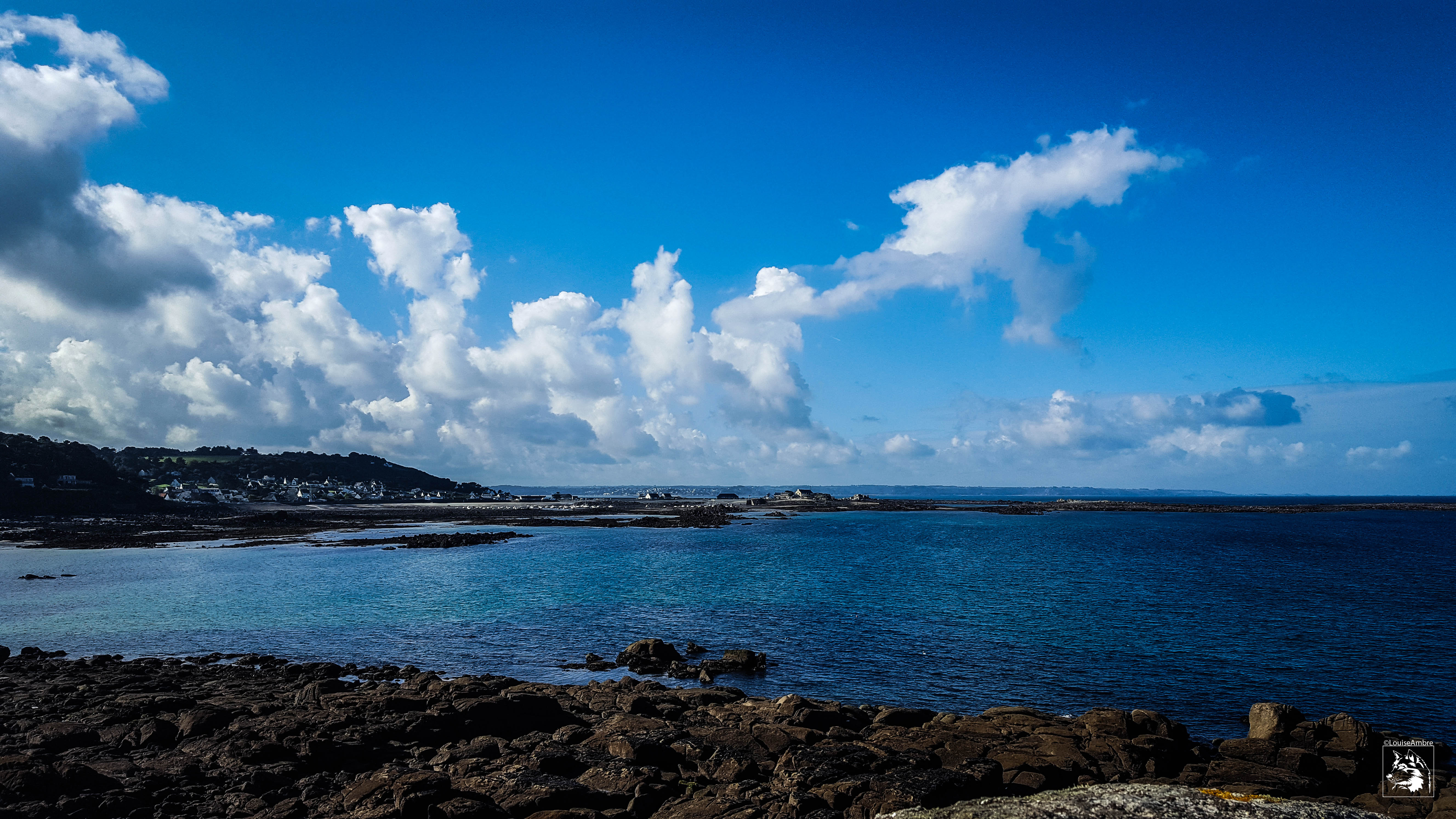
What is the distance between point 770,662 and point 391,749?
15.8 metres

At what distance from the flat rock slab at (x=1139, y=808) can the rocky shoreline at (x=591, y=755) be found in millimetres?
698

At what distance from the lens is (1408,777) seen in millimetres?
14594

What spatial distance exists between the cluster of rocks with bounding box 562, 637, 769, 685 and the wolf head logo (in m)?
18.0

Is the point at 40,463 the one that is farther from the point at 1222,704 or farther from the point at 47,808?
the point at 1222,704

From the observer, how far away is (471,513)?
148000 mm

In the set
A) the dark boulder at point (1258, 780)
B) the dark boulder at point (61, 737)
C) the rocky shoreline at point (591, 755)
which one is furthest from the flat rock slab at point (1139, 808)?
the dark boulder at point (61, 737)

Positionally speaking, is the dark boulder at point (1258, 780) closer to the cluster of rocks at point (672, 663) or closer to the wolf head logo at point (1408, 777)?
the wolf head logo at point (1408, 777)

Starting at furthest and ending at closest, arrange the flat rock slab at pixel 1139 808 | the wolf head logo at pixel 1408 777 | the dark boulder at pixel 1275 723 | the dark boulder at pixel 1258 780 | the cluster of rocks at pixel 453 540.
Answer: the cluster of rocks at pixel 453 540 → the dark boulder at pixel 1275 723 → the dark boulder at pixel 1258 780 → the wolf head logo at pixel 1408 777 → the flat rock slab at pixel 1139 808

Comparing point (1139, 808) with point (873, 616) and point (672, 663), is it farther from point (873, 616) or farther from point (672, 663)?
point (873, 616)

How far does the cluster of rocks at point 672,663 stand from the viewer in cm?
2638

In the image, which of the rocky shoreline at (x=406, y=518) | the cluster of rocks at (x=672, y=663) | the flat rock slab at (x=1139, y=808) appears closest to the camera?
the flat rock slab at (x=1139, y=808)

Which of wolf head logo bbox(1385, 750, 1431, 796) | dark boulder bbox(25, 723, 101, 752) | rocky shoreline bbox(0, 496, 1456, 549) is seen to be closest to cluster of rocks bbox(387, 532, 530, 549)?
rocky shoreline bbox(0, 496, 1456, 549)

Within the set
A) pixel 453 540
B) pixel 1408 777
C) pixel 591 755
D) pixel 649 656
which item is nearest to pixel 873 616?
pixel 649 656

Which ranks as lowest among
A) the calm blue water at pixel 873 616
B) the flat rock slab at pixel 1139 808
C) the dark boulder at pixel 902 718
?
the calm blue water at pixel 873 616
